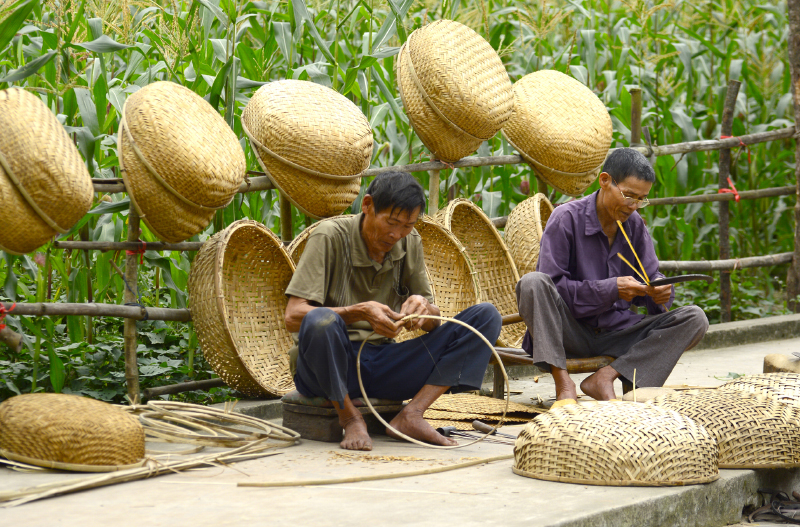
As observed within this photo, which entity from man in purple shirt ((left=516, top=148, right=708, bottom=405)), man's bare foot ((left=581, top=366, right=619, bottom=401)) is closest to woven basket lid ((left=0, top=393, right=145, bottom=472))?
man in purple shirt ((left=516, top=148, right=708, bottom=405))

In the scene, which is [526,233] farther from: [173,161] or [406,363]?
[173,161]

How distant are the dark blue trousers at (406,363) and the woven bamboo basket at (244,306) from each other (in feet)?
1.99

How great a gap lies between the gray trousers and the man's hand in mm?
174

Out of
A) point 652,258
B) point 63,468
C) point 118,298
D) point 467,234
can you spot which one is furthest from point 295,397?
point 467,234

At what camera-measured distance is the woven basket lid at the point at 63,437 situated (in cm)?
267

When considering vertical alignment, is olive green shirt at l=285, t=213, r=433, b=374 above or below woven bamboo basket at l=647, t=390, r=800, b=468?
above

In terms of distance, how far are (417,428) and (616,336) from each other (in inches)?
43.7

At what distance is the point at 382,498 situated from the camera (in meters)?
2.45

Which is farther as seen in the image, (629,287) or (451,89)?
(451,89)

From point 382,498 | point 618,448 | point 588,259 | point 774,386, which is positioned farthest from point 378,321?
point 774,386

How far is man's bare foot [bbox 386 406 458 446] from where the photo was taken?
322 cm

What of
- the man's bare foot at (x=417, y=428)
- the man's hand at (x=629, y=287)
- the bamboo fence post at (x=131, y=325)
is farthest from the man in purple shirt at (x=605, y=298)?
the bamboo fence post at (x=131, y=325)

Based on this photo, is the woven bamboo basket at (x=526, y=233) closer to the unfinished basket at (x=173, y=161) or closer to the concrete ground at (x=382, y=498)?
the unfinished basket at (x=173, y=161)

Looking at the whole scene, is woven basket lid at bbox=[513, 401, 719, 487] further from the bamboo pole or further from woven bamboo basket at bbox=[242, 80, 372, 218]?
the bamboo pole
